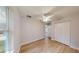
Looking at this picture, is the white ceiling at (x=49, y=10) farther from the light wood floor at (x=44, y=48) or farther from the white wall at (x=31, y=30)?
the light wood floor at (x=44, y=48)

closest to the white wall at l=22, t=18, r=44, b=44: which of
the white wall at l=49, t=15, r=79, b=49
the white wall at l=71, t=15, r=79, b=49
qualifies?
the white wall at l=49, t=15, r=79, b=49

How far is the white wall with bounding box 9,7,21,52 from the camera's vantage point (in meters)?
1.76

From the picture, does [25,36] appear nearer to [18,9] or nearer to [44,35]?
[44,35]

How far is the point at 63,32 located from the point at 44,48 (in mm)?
353

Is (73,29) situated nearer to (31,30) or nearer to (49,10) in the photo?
(49,10)

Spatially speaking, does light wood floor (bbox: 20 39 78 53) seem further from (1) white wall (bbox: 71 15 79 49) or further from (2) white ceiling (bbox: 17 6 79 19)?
(2) white ceiling (bbox: 17 6 79 19)

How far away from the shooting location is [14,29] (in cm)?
179

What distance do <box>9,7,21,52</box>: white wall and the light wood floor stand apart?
0.34 ft

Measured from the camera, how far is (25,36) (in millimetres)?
1809

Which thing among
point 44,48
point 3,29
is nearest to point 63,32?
point 44,48

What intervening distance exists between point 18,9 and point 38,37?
0.48 meters
